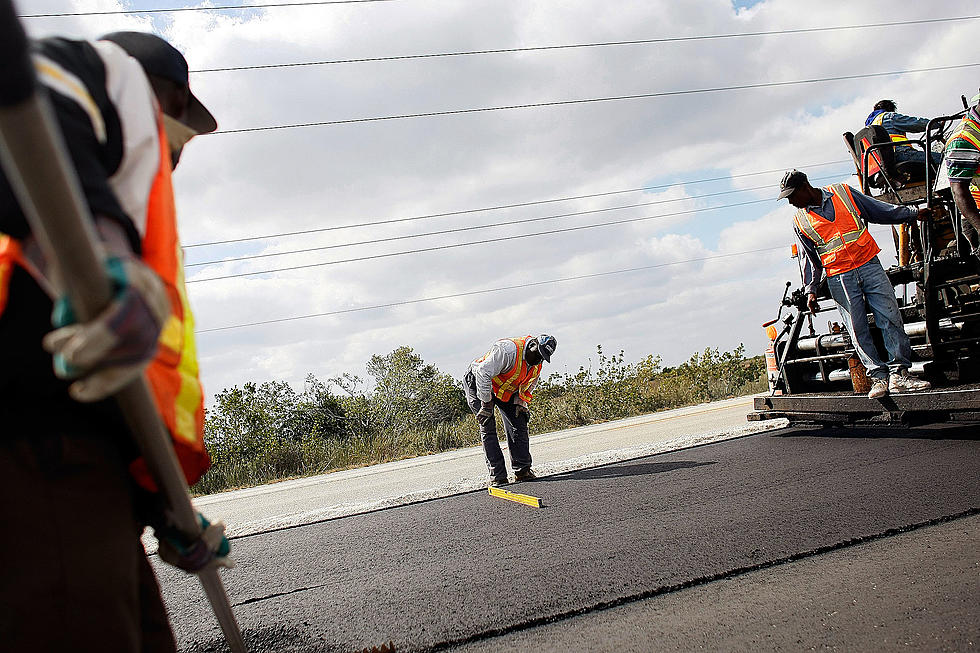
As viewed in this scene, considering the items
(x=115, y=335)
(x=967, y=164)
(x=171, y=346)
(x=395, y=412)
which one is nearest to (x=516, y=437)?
(x=967, y=164)

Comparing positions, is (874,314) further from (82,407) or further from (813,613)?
(82,407)

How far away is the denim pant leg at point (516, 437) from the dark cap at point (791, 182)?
292 centimetres

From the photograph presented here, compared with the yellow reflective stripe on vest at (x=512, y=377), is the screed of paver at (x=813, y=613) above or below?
below

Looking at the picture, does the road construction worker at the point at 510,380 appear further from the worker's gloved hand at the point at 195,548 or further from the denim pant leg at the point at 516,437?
the worker's gloved hand at the point at 195,548

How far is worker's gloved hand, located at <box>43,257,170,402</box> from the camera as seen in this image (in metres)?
0.72

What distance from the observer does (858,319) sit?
216 inches

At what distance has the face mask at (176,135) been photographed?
139 cm

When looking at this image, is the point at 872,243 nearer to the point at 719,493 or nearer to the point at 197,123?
the point at 719,493

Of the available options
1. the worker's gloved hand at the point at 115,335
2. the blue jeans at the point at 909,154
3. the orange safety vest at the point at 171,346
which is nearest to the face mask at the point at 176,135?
the orange safety vest at the point at 171,346

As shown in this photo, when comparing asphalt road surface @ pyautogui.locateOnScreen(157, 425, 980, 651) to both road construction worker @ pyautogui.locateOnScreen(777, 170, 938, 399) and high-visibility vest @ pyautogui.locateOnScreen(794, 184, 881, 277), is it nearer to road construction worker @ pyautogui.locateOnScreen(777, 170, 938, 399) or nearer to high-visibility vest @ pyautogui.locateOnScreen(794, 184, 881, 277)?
road construction worker @ pyautogui.locateOnScreen(777, 170, 938, 399)

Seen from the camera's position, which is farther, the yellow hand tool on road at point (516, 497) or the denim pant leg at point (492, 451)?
the denim pant leg at point (492, 451)

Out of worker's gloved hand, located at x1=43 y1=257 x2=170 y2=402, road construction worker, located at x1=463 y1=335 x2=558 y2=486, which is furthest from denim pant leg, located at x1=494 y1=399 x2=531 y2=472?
worker's gloved hand, located at x1=43 y1=257 x2=170 y2=402

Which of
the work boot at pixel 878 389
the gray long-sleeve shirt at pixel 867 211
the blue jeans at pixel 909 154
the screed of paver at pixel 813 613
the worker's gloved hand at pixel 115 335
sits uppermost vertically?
the blue jeans at pixel 909 154

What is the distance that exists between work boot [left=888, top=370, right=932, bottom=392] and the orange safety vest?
5.14m
